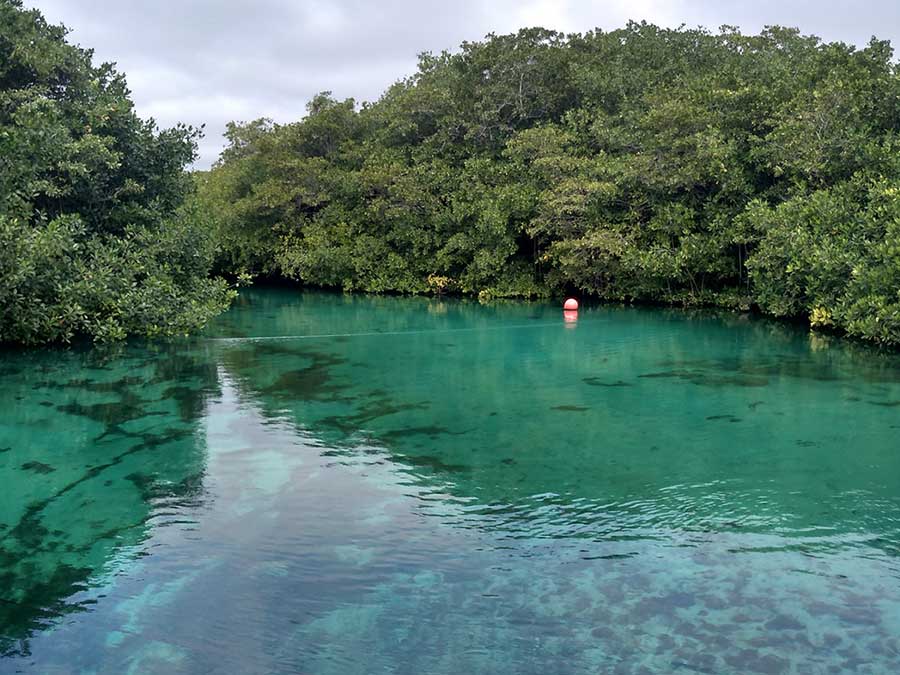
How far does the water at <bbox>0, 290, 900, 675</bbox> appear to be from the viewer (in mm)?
4648

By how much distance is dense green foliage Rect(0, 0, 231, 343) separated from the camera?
13484 millimetres

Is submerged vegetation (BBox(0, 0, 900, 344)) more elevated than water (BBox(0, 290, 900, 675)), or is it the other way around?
submerged vegetation (BBox(0, 0, 900, 344))

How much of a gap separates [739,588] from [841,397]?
7127mm

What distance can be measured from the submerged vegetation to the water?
133 inches

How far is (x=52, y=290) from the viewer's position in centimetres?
1412

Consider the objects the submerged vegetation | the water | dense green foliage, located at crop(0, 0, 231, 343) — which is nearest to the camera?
the water

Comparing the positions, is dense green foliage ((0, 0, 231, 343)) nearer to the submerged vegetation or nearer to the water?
the submerged vegetation

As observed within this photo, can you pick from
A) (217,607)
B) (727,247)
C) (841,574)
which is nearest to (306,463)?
(217,607)

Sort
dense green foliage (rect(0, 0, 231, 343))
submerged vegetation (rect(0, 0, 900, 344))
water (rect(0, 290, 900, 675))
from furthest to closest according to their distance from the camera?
submerged vegetation (rect(0, 0, 900, 344)) → dense green foliage (rect(0, 0, 231, 343)) → water (rect(0, 290, 900, 675))

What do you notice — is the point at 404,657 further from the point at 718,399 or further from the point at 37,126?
the point at 37,126

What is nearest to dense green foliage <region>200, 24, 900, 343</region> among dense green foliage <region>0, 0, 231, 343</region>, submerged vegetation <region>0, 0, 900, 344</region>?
submerged vegetation <region>0, 0, 900, 344</region>

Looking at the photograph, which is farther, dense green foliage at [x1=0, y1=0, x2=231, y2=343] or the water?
dense green foliage at [x1=0, y1=0, x2=231, y2=343]

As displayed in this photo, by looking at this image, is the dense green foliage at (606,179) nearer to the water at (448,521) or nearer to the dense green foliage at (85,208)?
the water at (448,521)

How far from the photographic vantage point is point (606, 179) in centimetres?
2464
